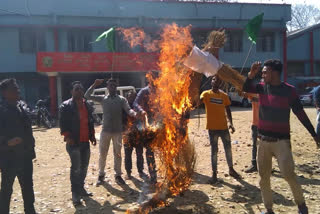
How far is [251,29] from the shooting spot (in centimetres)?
750

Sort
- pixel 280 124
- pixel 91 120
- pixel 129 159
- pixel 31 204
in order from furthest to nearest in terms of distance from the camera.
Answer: pixel 129 159 → pixel 91 120 → pixel 31 204 → pixel 280 124

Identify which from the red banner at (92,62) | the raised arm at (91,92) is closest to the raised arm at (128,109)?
the raised arm at (91,92)

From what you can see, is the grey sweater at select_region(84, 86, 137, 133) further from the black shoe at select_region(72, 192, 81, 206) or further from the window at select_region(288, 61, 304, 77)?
the window at select_region(288, 61, 304, 77)

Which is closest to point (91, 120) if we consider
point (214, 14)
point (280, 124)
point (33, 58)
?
point (280, 124)

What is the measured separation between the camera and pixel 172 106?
16.6 feet

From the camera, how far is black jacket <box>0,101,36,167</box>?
428cm

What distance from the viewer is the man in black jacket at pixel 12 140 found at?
429 cm

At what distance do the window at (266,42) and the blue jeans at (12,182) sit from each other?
2650cm

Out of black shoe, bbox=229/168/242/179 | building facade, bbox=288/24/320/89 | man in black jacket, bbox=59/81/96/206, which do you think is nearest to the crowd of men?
man in black jacket, bbox=59/81/96/206

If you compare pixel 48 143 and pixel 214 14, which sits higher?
pixel 214 14

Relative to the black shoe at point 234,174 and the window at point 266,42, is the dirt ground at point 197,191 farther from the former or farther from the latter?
the window at point 266,42

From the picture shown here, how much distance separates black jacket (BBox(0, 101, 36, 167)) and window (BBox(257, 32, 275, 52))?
86.8ft

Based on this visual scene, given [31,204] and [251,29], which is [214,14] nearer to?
[251,29]

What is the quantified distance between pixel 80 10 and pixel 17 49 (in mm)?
5201
